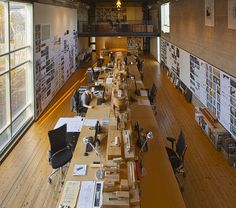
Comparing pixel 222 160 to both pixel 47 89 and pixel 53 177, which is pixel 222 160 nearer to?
pixel 53 177

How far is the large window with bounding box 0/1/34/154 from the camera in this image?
7.79 metres

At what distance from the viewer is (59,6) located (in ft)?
46.0

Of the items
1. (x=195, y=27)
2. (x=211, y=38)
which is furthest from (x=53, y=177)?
(x=195, y=27)

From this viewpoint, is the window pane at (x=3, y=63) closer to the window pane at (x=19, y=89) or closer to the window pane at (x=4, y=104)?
the window pane at (x=4, y=104)

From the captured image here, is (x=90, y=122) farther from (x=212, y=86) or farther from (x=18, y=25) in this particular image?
(x=18, y=25)

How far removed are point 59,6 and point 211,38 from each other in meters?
7.46

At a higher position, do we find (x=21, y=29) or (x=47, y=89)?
(x=21, y=29)

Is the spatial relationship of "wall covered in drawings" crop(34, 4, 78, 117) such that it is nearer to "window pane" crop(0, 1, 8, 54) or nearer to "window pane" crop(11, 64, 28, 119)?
"window pane" crop(11, 64, 28, 119)

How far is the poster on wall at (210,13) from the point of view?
28.2 ft

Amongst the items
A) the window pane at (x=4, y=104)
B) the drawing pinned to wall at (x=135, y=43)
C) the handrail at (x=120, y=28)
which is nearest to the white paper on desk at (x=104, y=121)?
the window pane at (x=4, y=104)

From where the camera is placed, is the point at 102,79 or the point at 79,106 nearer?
the point at 79,106

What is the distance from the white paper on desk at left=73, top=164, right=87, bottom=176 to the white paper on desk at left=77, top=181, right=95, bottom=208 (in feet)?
0.86

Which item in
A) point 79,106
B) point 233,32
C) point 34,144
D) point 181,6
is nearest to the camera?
point 233,32

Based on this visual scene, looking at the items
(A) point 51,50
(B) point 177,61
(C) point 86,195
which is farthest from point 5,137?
→ (B) point 177,61
